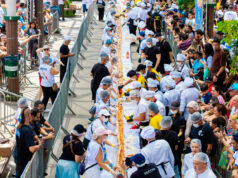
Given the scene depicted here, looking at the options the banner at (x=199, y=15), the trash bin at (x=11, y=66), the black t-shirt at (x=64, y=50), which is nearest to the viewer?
the trash bin at (x=11, y=66)

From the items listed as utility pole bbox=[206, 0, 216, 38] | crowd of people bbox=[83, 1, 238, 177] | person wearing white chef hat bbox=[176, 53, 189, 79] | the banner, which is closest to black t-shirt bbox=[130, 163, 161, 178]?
crowd of people bbox=[83, 1, 238, 177]

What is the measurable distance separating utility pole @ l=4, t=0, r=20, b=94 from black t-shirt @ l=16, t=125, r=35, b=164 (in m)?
7.08

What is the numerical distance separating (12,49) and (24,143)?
24.7ft

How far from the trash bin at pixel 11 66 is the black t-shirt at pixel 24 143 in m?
7.06

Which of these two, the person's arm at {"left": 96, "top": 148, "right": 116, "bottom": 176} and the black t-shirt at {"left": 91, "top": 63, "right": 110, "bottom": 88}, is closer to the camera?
the person's arm at {"left": 96, "top": 148, "right": 116, "bottom": 176}

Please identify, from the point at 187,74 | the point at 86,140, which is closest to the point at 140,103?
the point at 86,140

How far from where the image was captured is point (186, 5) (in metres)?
25.3

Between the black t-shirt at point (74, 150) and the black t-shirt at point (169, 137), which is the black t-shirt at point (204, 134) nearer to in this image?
the black t-shirt at point (169, 137)

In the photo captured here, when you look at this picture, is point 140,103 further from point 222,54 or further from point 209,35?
point 209,35

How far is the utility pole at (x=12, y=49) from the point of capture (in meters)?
16.7

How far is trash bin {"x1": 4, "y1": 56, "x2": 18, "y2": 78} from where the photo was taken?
16672 mm

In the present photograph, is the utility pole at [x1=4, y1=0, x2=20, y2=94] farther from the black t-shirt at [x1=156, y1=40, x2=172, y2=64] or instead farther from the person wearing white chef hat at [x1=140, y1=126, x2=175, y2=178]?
the person wearing white chef hat at [x1=140, y1=126, x2=175, y2=178]

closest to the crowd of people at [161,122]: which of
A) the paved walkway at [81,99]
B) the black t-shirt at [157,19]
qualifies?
the paved walkway at [81,99]

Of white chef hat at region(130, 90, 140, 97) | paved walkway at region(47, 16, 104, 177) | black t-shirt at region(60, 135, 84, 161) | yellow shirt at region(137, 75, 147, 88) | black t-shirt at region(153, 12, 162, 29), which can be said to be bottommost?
paved walkway at region(47, 16, 104, 177)
